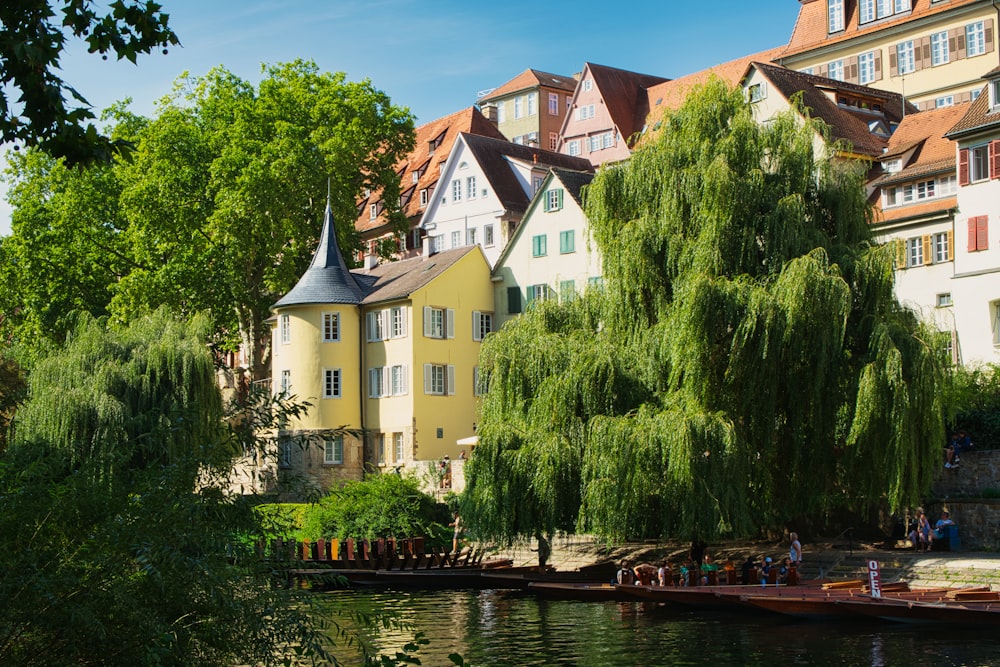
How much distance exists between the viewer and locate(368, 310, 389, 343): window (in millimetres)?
48750

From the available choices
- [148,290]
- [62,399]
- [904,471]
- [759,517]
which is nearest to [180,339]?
[62,399]

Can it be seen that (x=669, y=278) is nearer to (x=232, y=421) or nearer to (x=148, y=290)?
(x=232, y=421)

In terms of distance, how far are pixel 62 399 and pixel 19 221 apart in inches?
682

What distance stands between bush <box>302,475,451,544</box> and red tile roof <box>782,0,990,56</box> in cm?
3551

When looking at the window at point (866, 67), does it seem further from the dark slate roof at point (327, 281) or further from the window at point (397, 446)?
the window at point (397, 446)

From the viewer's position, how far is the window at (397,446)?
47406 millimetres

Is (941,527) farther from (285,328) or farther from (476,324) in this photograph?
(285,328)

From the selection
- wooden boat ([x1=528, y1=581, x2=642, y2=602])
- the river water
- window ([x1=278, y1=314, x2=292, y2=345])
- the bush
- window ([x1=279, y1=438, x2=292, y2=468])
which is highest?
window ([x1=278, y1=314, x2=292, y2=345])

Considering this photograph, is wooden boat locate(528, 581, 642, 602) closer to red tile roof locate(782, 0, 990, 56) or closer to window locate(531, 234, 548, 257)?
window locate(531, 234, 548, 257)

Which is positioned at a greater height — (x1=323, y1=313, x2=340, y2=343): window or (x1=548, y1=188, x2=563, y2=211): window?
(x1=548, y1=188, x2=563, y2=211): window

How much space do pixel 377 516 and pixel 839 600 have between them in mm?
16651

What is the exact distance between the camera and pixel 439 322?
48406 millimetres

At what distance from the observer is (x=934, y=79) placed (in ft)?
191

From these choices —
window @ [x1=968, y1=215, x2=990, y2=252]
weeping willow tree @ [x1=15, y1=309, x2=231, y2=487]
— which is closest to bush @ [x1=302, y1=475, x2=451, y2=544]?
weeping willow tree @ [x1=15, y1=309, x2=231, y2=487]
